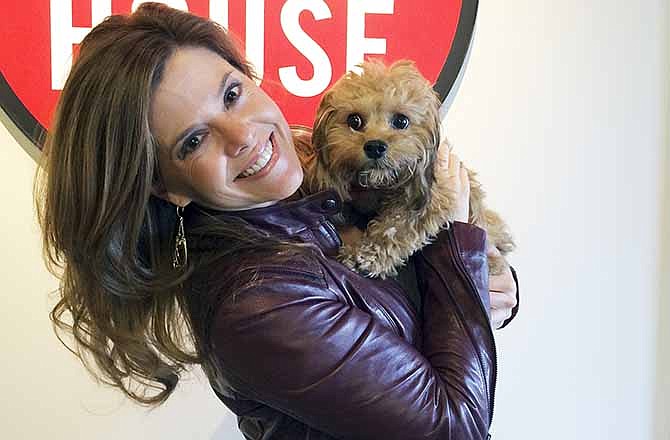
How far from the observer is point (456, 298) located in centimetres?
103

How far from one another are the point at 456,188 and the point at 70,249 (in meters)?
0.60

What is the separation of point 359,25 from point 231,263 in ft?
2.50

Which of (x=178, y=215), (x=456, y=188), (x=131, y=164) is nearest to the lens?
(x=131, y=164)

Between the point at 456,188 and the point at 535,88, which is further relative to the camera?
the point at 535,88

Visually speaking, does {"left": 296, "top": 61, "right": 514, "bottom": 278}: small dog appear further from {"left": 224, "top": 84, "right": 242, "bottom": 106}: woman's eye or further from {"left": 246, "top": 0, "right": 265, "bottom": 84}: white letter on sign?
{"left": 246, "top": 0, "right": 265, "bottom": 84}: white letter on sign

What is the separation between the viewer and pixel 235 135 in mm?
961

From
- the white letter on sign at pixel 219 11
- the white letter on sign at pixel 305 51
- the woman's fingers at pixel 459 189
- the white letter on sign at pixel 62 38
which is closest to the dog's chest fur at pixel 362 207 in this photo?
the woman's fingers at pixel 459 189

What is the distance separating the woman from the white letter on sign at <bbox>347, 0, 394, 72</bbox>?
1.54 feet

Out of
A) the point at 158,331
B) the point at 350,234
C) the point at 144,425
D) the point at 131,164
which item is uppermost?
the point at 131,164

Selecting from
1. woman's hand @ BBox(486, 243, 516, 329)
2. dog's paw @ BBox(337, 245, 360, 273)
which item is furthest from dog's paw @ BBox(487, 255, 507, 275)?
dog's paw @ BBox(337, 245, 360, 273)

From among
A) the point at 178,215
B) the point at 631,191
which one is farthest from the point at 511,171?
the point at 178,215

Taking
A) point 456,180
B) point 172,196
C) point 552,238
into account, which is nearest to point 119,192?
point 172,196

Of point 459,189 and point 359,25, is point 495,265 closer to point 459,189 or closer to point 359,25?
point 459,189

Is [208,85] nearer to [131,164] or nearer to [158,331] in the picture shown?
[131,164]
